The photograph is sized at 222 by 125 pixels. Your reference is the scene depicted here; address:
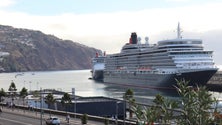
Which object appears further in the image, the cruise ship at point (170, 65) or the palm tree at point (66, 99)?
the cruise ship at point (170, 65)

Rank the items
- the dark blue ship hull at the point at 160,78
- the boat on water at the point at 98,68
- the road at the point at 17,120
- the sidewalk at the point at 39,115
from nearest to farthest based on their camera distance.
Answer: the sidewalk at the point at 39,115
the road at the point at 17,120
the dark blue ship hull at the point at 160,78
the boat on water at the point at 98,68

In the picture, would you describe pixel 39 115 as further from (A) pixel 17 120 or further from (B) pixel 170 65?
(B) pixel 170 65

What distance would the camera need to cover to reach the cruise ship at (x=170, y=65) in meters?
113

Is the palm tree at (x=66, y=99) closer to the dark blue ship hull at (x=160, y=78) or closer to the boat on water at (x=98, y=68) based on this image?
the dark blue ship hull at (x=160, y=78)

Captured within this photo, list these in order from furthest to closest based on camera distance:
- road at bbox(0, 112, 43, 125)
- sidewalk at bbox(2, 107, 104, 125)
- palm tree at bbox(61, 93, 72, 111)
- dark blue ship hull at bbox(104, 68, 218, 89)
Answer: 1. dark blue ship hull at bbox(104, 68, 218, 89)
2. palm tree at bbox(61, 93, 72, 111)
3. road at bbox(0, 112, 43, 125)
4. sidewalk at bbox(2, 107, 104, 125)

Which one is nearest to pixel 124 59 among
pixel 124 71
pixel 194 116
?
pixel 124 71

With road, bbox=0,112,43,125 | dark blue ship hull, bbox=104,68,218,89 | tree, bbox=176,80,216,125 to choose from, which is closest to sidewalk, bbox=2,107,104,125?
road, bbox=0,112,43,125

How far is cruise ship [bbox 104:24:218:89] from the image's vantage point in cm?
11281

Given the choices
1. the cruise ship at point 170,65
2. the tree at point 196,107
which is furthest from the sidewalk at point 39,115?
the cruise ship at point 170,65

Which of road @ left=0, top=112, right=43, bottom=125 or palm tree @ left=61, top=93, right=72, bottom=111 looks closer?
road @ left=0, top=112, right=43, bottom=125

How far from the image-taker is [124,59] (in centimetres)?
14525

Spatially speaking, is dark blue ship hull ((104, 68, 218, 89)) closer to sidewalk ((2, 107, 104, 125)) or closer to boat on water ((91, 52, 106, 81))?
boat on water ((91, 52, 106, 81))

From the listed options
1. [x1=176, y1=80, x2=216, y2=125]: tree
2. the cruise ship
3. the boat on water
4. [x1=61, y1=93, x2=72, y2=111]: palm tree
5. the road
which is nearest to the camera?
[x1=176, y1=80, x2=216, y2=125]: tree

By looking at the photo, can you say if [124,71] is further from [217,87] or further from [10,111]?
[10,111]
